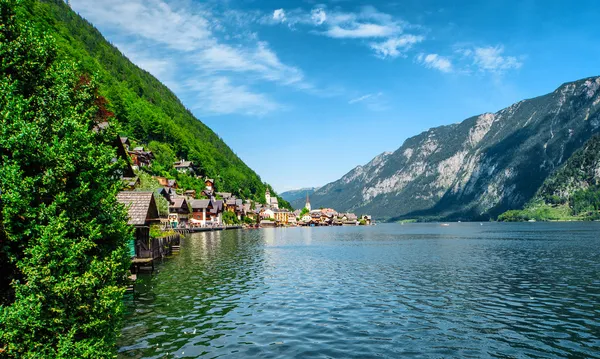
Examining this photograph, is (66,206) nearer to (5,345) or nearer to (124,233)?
(124,233)

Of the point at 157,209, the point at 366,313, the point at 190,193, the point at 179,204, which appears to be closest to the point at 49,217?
the point at 366,313

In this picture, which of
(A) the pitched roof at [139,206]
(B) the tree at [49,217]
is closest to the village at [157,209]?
(A) the pitched roof at [139,206]

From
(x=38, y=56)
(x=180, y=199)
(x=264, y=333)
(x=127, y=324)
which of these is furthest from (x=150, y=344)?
(x=180, y=199)

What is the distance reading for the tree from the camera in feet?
32.4

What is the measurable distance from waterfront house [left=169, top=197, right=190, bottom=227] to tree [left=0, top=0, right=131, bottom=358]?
124074mm

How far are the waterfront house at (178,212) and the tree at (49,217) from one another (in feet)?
407

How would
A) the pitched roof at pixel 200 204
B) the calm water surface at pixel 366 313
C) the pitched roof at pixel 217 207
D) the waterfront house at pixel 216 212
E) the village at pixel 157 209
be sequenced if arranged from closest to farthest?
the calm water surface at pixel 366 313
the village at pixel 157 209
the pitched roof at pixel 200 204
the waterfront house at pixel 216 212
the pitched roof at pixel 217 207

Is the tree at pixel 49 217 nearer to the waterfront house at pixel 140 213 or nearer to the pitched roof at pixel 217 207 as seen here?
the waterfront house at pixel 140 213

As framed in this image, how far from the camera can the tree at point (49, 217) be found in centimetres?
987

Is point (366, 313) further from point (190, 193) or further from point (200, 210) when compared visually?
point (190, 193)

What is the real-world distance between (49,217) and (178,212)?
13257cm

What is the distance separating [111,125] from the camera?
13766 mm

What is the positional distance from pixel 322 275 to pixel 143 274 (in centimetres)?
1846

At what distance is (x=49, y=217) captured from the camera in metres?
10.1
